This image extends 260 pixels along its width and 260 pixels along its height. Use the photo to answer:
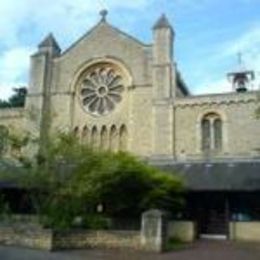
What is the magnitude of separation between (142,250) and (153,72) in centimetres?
1908

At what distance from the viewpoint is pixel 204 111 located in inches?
1480

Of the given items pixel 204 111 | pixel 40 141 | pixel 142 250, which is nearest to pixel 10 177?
pixel 40 141

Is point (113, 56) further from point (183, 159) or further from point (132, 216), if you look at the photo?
point (132, 216)

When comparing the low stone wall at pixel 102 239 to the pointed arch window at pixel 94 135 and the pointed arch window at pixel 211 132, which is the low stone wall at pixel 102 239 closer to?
the pointed arch window at pixel 211 132

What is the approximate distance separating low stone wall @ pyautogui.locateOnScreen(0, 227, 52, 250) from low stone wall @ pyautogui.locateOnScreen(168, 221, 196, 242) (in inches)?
311

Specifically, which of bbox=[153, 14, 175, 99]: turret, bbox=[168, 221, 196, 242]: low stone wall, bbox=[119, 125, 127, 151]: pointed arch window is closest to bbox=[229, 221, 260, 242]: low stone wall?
bbox=[168, 221, 196, 242]: low stone wall

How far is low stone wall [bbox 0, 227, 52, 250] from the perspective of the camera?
2245 centimetres

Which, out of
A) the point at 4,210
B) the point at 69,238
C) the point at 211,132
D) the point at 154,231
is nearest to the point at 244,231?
the point at 154,231

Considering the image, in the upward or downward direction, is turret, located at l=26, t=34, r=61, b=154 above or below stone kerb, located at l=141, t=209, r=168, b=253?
above

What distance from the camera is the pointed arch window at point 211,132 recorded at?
37.4 metres

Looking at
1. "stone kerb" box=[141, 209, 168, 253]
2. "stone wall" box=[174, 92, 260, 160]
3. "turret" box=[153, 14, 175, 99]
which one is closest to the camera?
"stone kerb" box=[141, 209, 168, 253]

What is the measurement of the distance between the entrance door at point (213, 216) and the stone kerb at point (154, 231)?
7.89 metres

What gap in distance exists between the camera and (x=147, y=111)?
128 feet

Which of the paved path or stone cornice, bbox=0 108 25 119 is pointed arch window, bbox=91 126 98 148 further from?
the paved path
